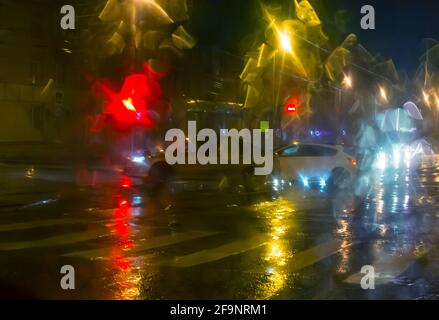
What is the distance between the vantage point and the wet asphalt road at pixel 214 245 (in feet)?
24.3

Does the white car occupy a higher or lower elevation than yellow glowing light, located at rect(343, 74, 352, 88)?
lower

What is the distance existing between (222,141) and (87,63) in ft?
69.5

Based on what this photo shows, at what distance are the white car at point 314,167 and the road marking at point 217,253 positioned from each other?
436 inches

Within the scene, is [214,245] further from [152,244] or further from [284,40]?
[284,40]

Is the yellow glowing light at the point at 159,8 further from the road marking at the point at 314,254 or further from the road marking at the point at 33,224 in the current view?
the road marking at the point at 314,254

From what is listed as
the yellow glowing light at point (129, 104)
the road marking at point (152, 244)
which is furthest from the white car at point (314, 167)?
the yellow glowing light at point (129, 104)

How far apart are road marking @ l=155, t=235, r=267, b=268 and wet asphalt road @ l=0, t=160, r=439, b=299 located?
0.02m

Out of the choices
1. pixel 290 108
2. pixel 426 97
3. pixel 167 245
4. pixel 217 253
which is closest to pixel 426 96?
pixel 426 97

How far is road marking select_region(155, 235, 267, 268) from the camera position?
8781 millimetres

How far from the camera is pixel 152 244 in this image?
33.4 feet

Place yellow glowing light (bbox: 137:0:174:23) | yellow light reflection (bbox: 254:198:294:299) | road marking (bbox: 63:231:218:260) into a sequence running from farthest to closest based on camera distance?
yellow glowing light (bbox: 137:0:174:23)
road marking (bbox: 63:231:218:260)
yellow light reflection (bbox: 254:198:294:299)

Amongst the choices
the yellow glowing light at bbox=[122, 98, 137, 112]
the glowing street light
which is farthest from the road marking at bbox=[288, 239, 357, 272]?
the glowing street light

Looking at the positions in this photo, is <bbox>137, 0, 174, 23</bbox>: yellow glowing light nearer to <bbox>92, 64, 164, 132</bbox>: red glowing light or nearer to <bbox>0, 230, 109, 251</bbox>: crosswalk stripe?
<bbox>92, 64, 164, 132</bbox>: red glowing light
